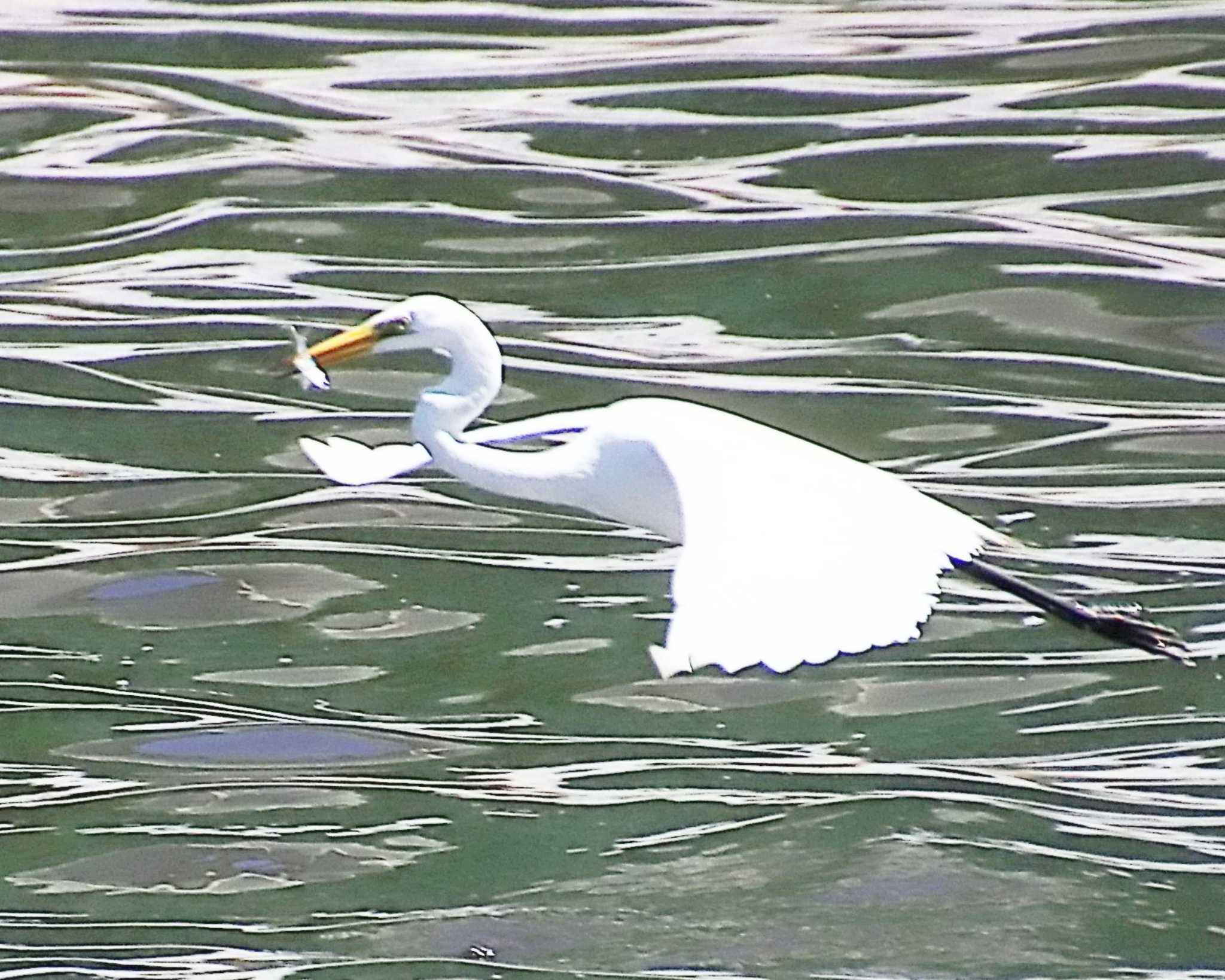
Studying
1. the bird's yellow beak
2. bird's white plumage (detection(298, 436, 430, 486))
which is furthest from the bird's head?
bird's white plumage (detection(298, 436, 430, 486))

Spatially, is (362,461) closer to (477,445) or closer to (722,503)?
(477,445)

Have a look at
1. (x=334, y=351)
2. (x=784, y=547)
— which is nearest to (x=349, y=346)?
(x=334, y=351)

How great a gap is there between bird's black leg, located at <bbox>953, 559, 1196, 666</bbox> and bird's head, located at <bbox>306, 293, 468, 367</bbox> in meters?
1.26

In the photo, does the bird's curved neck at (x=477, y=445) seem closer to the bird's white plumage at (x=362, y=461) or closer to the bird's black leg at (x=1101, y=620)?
the bird's white plumage at (x=362, y=461)

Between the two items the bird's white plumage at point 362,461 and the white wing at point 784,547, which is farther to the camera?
the bird's white plumage at point 362,461

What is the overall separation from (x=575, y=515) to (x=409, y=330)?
81.2 inches

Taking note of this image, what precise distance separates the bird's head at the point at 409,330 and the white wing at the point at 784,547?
1.37ft

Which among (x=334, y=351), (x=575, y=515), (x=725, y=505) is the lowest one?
(x=575, y=515)

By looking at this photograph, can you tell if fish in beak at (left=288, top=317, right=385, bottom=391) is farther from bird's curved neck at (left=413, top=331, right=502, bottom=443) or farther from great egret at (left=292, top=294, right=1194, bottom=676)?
bird's curved neck at (left=413, top=331, right=502, bottom=443)

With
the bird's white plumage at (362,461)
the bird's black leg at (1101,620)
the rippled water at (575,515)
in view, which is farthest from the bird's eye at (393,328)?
the bird's black leg at (1101,620)

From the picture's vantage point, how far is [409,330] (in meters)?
5.88

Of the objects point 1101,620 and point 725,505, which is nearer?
point 725,505

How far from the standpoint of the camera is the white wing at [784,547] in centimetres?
456

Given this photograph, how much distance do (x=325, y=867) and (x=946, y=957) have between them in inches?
52.2
